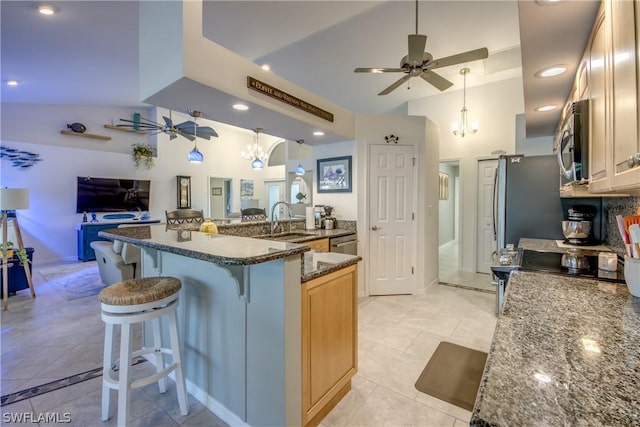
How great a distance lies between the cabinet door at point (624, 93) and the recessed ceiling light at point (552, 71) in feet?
3.15

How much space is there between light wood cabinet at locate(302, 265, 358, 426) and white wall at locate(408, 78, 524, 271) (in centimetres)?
400

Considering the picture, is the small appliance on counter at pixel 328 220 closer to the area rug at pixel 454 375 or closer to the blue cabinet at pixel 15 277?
the area rug at pixel 454 375

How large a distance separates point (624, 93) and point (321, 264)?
1529 millimetres

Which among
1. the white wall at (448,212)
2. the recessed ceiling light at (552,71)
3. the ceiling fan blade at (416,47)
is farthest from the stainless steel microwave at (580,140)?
the white wall at (448,212)

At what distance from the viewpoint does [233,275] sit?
1.50 meters

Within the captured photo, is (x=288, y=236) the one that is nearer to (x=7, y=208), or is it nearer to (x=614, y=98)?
(x=614, y=98)

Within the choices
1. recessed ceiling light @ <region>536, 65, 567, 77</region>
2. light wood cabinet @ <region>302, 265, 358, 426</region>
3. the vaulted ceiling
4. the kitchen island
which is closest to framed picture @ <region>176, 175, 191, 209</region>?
Answer: the vaulted ceiling

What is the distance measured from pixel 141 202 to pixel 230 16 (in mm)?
5558

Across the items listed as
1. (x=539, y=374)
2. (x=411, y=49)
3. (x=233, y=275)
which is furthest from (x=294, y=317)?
(x=411, y=49)

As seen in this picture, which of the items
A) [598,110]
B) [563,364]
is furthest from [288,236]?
[563,364]

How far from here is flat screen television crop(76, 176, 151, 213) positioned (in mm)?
6227

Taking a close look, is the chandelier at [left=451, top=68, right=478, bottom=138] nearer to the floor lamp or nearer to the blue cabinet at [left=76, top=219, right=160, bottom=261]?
the floor lamp

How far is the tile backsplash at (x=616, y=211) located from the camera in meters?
1.88

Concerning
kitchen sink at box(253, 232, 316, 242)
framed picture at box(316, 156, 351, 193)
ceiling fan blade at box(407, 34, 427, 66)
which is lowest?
kitchen sink at box(253, 232, 316, 242)
